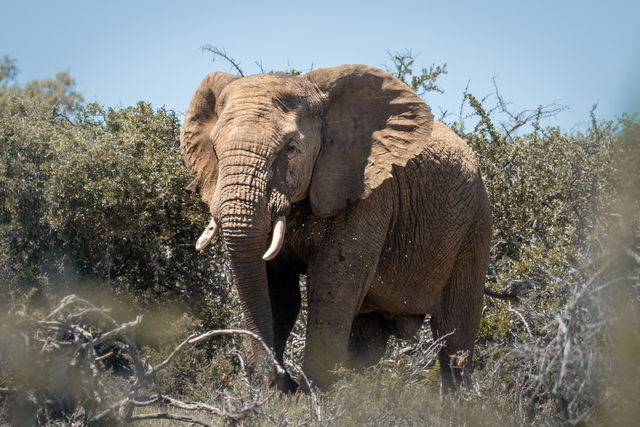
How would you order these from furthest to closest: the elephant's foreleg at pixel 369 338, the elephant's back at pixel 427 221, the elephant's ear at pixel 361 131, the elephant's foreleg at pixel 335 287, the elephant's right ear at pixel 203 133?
the elephant's foreleg at pixel 369 338, the elephant's back at pixel 427 221, the elephant's right ear at pixel 203 133, the elephant's ear at pixel 361 131, the elephant's foreleg at pixel 335 287

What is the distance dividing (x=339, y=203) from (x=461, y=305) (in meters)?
2.06

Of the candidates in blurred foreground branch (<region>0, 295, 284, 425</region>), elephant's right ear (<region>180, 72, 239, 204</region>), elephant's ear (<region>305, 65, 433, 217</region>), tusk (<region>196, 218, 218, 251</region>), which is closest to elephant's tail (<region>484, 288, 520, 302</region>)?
elephant's ear (<region>305, 65, 433, 217</region>)

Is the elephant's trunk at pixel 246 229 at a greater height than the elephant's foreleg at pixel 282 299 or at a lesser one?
greater

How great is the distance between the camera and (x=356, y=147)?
22.1 feet

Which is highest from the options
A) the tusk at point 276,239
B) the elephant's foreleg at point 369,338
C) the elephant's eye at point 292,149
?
the elephant's eye at point 292,149

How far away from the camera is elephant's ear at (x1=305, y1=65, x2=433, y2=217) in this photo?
6.52 m

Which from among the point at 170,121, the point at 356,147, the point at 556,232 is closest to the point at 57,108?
the point at 170,121

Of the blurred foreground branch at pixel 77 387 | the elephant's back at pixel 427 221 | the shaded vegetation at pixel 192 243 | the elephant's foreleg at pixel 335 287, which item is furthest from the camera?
the elephant's back at pixel 427 221

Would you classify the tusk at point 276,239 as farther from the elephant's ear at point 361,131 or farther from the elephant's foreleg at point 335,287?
the elephant's foreleg at point 335,287

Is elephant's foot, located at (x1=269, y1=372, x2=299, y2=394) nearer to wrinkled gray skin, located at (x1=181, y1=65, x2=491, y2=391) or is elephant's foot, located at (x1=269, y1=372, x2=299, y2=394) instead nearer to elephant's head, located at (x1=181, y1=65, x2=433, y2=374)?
wrinkled gray skin, located at (x1=181, y1=65, x2=491, y2=391)

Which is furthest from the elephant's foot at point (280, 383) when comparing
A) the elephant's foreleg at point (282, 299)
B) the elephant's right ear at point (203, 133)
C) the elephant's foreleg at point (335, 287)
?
the elephant's right ear at point (203, 133)

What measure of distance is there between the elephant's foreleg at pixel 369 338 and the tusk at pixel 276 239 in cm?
248

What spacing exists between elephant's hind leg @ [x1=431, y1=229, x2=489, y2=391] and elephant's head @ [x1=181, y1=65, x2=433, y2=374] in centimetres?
155

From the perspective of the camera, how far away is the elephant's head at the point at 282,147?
5863mm
